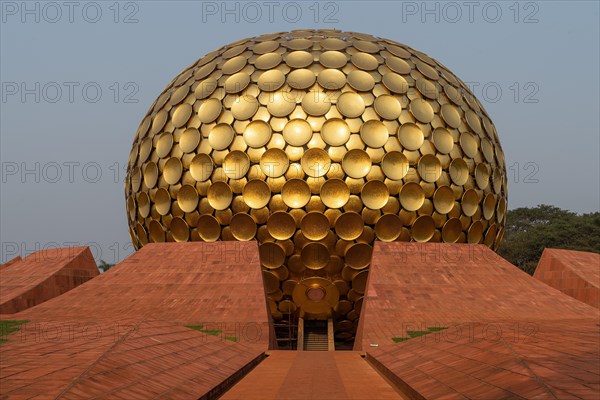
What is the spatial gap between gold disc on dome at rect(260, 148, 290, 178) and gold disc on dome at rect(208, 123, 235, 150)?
1.16m

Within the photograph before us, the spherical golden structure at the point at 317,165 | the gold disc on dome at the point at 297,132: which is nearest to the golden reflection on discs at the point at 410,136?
the spherical golden structure at the point at 317,165

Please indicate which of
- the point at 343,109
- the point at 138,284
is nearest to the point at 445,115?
the point at 343,109

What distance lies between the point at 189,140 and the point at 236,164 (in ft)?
6.15

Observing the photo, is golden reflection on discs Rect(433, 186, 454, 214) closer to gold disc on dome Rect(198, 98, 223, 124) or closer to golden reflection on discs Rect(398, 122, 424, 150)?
golden reflection on discs Rect(398, 122, 424, 150)

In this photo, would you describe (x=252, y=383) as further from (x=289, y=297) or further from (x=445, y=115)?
(x=445, y=115)

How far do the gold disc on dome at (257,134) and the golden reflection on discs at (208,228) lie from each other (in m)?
2.25

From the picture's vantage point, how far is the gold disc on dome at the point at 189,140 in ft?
60.3

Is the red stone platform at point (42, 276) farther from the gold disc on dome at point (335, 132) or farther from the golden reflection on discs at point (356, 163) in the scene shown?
the golden reflection on discs at point (356, 163)

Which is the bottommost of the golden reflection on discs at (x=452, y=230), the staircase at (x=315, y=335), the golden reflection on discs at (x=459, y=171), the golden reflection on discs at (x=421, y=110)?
the staircase at (x=315, y=335)

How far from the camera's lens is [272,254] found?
56.3ft

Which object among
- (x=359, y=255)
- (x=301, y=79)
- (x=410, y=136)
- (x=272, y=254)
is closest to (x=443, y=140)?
(x=410, y=136)

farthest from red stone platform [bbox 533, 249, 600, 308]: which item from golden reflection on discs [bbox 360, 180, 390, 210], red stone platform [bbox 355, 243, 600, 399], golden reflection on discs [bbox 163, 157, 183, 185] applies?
golden reflection on discs [bbox 163, 157, 183, 185]

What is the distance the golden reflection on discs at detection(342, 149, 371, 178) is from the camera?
17156 mm

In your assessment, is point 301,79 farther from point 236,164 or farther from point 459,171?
point 459,171
